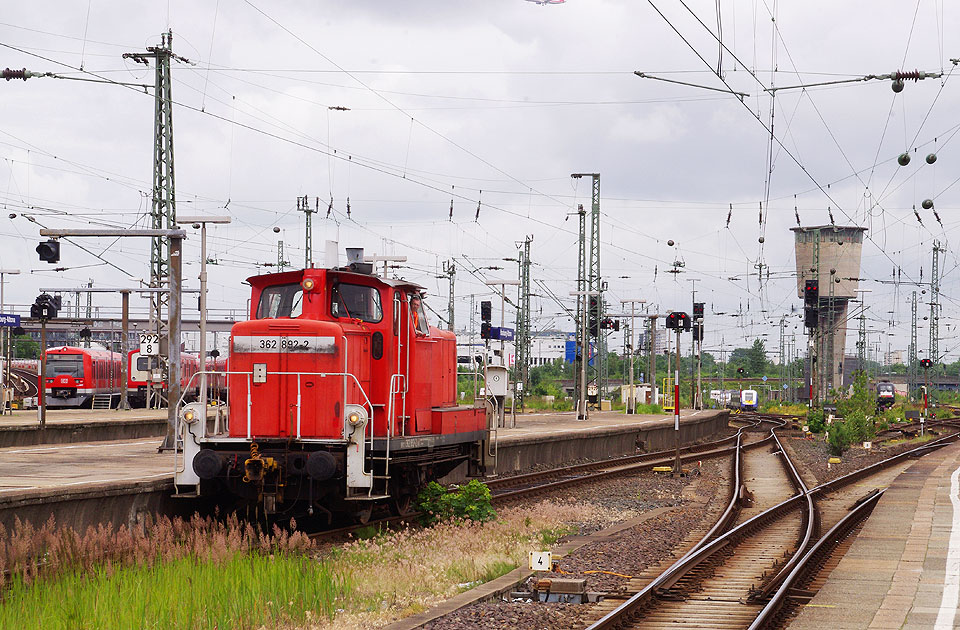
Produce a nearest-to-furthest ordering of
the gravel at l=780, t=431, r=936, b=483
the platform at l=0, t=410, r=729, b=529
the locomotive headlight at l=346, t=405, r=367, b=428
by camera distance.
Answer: the platform at l=0, t=410, r=729, b=529 < the locomotive headlight at l=346, t=405, r=367, b=428 < the gravel at l=780, t=431, r=936, b=483

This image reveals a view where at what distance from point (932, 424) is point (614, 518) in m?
49.2

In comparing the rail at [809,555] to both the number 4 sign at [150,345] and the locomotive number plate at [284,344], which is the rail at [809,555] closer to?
the locomotive number plate at [284,344]

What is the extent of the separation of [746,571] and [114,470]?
425 inches

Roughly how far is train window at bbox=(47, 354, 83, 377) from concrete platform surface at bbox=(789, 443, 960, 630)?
4461 cm

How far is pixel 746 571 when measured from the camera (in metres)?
12.6

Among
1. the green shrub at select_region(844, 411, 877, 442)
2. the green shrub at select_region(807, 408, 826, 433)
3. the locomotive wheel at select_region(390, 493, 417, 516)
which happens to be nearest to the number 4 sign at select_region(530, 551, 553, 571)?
the locomotive wheel at select_region(390, 493, 417, 516)

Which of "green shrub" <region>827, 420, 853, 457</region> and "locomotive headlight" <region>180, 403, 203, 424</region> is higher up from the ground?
"locomotive headlight" <region>180, 403, 203, 424</region>

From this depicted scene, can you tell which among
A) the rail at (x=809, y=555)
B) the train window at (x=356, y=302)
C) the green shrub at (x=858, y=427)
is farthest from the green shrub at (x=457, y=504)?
the green shrub at (x=858, y=427)

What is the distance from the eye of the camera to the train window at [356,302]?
14.6 metres

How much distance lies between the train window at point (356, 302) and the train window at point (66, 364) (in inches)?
1697

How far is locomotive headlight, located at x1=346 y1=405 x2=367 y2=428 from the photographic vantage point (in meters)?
13.4

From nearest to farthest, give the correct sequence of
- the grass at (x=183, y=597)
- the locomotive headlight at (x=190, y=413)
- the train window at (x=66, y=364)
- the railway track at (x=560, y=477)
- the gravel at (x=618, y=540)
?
the grass at (x=183, y=597) < the gravel at (x=618, y=540) < the locomotive headlight at (x=190, y=413) < the railway track at (x=560, y=477) < the train window at (x=66, y=364)

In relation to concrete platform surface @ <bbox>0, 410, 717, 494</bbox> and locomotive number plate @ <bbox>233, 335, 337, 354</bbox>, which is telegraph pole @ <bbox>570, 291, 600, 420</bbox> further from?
locomotive number plate @ <bbox>233, 335, 337, 354</bbox>

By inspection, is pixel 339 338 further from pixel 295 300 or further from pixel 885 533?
pixel 885 533
